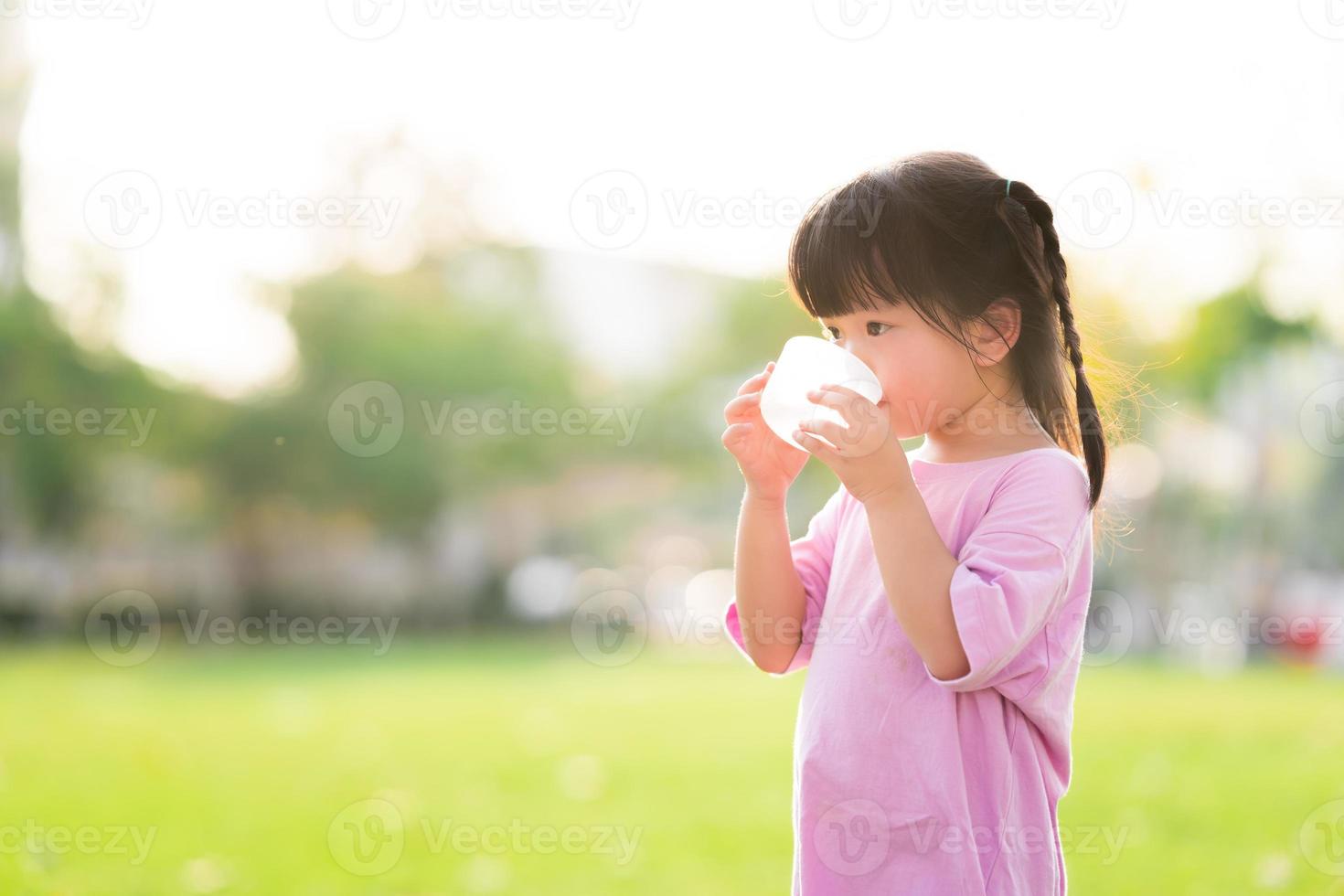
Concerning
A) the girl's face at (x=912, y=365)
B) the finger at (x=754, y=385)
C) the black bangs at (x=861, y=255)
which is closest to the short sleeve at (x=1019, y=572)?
the girl's face at (x=912, y=365)

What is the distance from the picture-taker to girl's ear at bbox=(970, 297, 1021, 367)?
58.9 inches

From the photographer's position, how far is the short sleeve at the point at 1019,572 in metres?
1.31

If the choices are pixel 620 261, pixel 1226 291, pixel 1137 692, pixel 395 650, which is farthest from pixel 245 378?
pixel 1226 291

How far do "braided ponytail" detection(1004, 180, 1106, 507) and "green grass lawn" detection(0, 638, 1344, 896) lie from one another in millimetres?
1728

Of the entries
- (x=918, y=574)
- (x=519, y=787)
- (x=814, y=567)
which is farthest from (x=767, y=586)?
(x=519, y=787)

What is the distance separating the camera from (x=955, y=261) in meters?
1.48

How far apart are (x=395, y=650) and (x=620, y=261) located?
7.65m

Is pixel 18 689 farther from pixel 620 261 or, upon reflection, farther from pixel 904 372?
pixel 620 261

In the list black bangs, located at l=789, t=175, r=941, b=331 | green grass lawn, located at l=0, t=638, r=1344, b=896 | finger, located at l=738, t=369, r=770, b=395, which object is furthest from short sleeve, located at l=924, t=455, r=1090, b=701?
green grass lawn, located at l=0, t=638, r=1344, b=896

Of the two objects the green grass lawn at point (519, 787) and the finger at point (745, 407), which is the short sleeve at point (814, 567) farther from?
the green grass lawn at point (519, 787)

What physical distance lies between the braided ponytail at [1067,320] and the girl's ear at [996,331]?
6cm

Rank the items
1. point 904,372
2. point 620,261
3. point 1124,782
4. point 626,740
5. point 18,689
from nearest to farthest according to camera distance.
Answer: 1. point 904,372
2. point 1124,782
3. point 626,740
4. point 18,689
5. point 620,261

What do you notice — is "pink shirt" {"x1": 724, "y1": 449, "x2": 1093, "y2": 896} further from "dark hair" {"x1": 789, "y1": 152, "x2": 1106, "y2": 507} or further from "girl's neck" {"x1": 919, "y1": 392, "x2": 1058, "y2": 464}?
"dark hair" {"x1": 789, "y1": 152, "x2": 1106, "y2": 507}

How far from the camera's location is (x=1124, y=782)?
4043 millimetres
